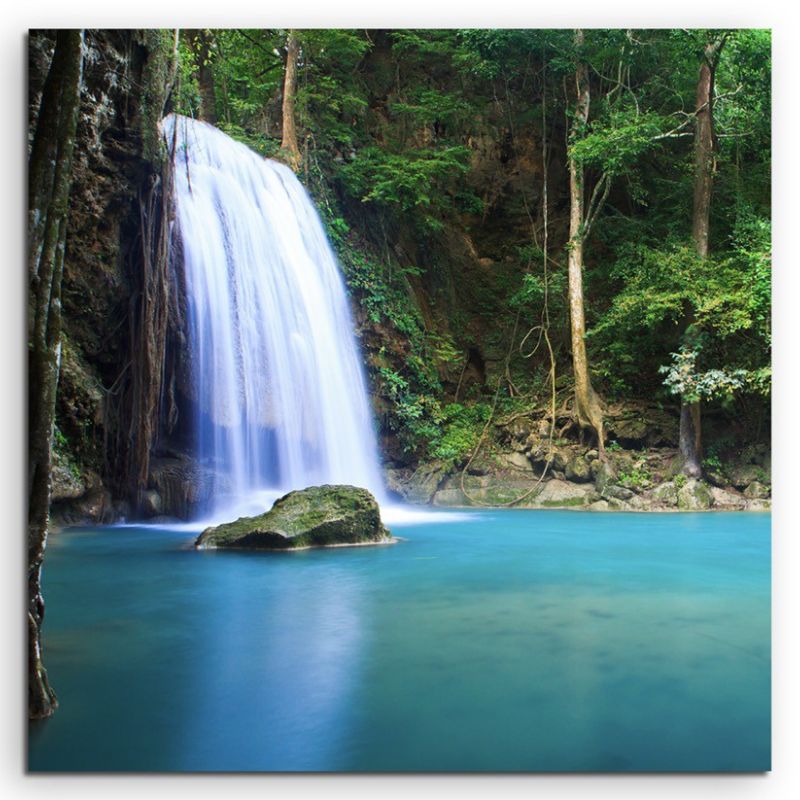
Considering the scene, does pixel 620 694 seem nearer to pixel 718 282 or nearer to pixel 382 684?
pixel 382 684

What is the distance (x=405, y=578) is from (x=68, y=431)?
2.59 m

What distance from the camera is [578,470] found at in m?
7.16

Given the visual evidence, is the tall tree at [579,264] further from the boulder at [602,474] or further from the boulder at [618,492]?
the boulder at [618,492]

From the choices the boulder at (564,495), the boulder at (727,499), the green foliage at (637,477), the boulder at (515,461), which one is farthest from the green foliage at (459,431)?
the boulder at (727,499)

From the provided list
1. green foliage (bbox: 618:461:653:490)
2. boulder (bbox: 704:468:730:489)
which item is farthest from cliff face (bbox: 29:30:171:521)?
boulder (bbox: 704:468:730:489)

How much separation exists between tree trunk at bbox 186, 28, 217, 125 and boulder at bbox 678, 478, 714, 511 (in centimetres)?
491

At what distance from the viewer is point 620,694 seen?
8.55 ft

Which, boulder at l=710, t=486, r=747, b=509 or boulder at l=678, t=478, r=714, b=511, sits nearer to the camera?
boulder at l=710, t=486, r=747, b=509

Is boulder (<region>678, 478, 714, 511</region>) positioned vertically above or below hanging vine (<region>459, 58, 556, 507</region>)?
below

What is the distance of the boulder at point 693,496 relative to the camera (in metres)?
6.46

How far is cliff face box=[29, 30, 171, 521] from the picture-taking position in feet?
16.3

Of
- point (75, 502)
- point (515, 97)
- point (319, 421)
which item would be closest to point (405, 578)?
point (75, 502)

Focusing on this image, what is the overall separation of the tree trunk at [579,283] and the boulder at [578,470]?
187mm

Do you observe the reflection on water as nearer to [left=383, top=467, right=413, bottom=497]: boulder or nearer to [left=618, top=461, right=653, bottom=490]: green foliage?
[left=618, top=461, right=653, bottom=490]: green foliage
